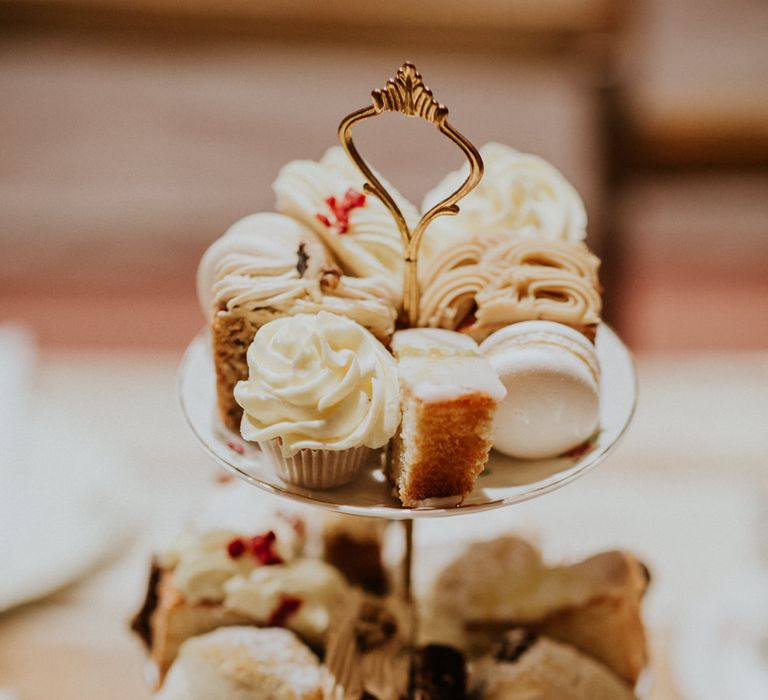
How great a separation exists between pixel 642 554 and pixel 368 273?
3.03 feet

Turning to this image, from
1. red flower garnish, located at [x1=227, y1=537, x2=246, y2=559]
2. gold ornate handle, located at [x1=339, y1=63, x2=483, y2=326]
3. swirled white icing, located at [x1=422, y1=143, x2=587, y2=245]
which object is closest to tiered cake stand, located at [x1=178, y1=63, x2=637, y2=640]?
gold ornate handle, located at [x1=339, y1=63, x2=483, y2=326]

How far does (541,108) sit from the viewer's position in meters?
3.83

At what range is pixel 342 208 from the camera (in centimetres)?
116

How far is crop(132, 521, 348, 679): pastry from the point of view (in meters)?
1.29

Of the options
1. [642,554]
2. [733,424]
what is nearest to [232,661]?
[642,554]

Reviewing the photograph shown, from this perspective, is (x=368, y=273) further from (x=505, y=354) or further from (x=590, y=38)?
(x=590, y=38)

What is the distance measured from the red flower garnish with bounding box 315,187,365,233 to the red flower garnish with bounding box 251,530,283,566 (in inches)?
19.4

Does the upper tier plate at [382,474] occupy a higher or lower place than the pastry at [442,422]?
lower

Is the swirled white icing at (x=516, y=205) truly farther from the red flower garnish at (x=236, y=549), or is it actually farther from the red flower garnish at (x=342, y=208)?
the red flower garnish at (x=236, y=549)

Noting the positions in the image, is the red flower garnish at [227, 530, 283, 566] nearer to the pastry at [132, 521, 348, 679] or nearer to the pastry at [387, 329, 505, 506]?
the pastry at [132, 521, 348, 679]

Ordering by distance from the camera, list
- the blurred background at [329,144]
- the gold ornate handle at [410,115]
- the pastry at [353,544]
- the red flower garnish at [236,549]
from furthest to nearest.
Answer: the blurred background at [329,144]
the pastry at [353,544]
the red flower garnish at [236,549]
the gold ornate handle at [410,115]

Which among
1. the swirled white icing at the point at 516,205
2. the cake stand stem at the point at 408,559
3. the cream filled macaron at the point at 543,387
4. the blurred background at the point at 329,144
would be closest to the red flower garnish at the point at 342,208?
the swirled white icing at the point at 516,205

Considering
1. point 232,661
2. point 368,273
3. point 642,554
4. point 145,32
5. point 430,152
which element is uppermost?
point 145,32

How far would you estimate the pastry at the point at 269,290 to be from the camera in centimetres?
107
